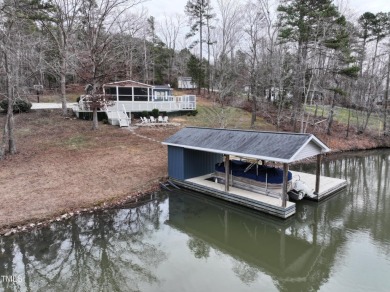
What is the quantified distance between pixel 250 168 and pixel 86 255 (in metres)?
6.98

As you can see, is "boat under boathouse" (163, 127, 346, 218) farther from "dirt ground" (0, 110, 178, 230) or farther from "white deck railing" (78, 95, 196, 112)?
"white deck railing" (78, 95, 196, 112)

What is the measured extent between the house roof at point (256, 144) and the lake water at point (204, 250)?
2297 millimetres

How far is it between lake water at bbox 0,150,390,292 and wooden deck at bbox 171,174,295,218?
0.29 metres

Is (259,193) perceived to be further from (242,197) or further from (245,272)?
(245,272)

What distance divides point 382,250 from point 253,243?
3.68 meters

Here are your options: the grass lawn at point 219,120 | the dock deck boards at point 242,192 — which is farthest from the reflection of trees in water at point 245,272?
the grass lawn at point 219,120

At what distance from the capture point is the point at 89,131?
1986cm

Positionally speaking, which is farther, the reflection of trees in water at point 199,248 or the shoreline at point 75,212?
the shoreline at point 75,212

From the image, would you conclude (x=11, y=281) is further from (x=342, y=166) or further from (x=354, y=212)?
Answer: (x=342, y=166)

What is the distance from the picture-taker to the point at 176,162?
1274cm

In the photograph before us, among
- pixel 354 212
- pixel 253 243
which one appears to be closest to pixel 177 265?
pixel 253 243

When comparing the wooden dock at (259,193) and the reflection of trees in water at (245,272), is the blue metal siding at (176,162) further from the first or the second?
the reflection of trees in water at (245,272)

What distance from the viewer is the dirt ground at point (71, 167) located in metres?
9.98

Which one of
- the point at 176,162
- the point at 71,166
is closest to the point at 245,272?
the point at 176,162
